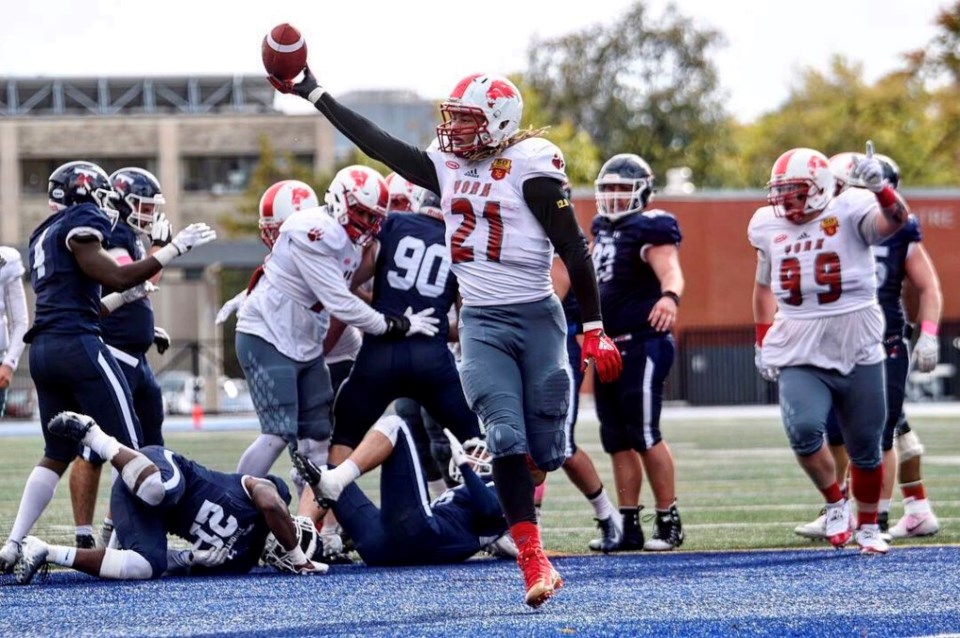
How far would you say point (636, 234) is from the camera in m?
8.12

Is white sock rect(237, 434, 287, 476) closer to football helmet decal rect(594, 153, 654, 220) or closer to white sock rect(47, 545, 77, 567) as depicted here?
white sock rect(47, 545, 77, 567)

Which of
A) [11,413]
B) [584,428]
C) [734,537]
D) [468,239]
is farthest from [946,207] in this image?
[468,239]

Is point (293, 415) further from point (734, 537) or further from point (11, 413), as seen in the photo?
point (11, 413)

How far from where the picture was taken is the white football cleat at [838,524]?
7430 mm

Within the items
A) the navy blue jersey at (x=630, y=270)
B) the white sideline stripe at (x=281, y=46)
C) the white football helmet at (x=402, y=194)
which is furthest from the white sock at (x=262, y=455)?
the white sideline stripe at (x=281, y=46)

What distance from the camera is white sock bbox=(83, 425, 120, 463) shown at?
653 cm

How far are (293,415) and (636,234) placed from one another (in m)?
1.90

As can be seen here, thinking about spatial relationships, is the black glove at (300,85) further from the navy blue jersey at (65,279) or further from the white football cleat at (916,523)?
the white football cleat at (916,523)

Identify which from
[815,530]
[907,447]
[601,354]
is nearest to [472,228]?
[601,354]

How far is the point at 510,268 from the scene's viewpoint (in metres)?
6.00

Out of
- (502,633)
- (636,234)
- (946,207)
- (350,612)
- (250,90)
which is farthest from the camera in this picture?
(250,90)

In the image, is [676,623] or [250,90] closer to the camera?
[676,623]

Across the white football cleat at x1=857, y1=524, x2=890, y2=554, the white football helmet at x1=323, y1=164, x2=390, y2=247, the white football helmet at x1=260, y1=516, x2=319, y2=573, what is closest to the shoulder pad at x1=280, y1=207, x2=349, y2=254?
the white football helmet at x1=323, y1=164, x2=390, y2=247

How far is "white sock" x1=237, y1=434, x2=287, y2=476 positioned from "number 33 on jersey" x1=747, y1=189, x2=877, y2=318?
7.84 feet
